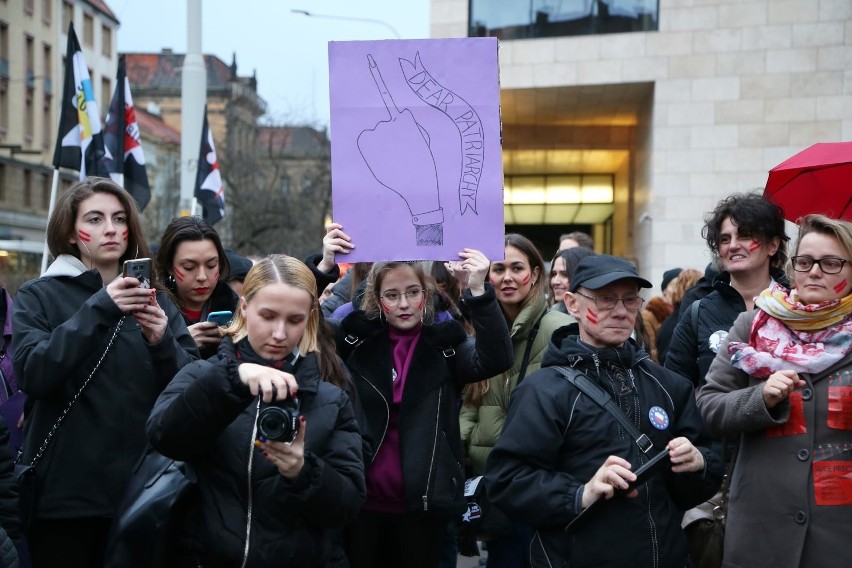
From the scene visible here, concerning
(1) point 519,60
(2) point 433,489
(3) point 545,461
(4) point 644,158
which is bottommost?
(2) point 433,489

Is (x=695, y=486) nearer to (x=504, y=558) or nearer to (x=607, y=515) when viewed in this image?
(x=607, y=515)

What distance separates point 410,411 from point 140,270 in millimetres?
1388

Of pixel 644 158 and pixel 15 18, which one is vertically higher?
pixel 15 18

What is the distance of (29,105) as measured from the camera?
51.9 m

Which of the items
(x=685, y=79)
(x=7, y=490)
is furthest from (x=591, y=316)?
(x=685, y=79)

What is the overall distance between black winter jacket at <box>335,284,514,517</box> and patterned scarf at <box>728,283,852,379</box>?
1082mm

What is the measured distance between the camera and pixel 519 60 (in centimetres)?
2027

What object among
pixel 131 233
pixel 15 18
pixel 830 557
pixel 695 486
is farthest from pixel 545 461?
pixel 15 18

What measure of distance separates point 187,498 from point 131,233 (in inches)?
55.6

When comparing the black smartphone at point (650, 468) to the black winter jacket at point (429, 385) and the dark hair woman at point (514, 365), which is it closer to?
the black winter jacket at point (429, 385)

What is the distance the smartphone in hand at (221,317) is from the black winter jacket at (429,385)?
0.51 meters

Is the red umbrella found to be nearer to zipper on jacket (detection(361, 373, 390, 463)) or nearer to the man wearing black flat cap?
the man wearing black flat cap

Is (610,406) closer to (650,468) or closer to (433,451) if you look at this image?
(650,468)

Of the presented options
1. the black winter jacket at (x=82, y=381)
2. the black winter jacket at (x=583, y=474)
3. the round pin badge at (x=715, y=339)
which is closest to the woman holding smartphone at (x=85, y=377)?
the black winter jacket at (x=82, y=381)
